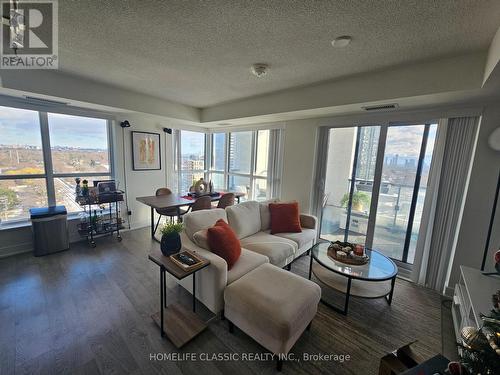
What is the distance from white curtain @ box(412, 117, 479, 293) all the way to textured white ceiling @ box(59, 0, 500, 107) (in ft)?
3.14

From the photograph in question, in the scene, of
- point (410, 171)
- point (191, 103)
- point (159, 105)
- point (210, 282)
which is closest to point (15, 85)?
point (159, 105)

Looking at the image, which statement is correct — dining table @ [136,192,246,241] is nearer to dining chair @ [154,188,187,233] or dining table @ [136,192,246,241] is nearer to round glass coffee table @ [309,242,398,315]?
dining chair @ [154,188,187,233]

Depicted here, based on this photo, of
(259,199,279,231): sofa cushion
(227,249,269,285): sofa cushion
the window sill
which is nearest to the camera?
(227,249,269,285): sofa cushion

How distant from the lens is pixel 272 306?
156 cm

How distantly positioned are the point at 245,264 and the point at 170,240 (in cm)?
79

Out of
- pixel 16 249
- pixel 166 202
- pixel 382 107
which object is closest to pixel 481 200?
pixel 382 107

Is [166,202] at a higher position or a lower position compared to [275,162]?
lower

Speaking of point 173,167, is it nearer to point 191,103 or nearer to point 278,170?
point 191,103

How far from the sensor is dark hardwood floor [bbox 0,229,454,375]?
5.09 feet

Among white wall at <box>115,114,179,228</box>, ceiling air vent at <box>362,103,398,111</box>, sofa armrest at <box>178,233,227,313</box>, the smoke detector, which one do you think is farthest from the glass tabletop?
white wall at <box>115,114,179,228</box>

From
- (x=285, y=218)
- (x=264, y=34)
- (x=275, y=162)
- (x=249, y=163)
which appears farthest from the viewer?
(x=249, y=163)

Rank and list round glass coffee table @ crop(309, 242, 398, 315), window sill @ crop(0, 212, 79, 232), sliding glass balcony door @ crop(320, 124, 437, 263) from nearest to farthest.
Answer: round glass coffee table @ crop(309, 242, 398, 315) < sliding glass balcony door @ crop(320, 124, 437, 263) < window sill @ crop(0, 212, 79, 232)

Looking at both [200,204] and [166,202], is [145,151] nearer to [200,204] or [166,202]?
[166,202]

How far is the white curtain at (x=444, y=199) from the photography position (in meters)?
2.37
